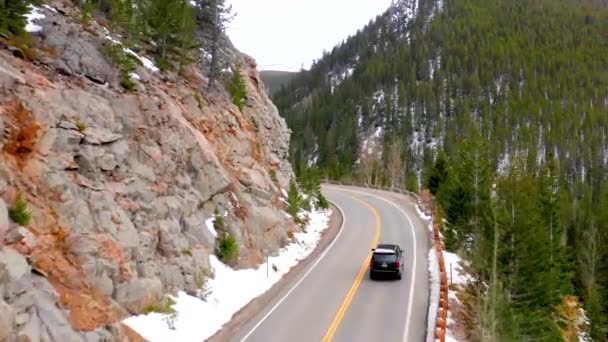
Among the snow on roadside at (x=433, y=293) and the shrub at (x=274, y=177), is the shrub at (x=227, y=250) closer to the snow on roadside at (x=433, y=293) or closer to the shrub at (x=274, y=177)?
the snow on roadside at (x=433, y=293)

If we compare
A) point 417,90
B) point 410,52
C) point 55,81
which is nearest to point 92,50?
point 55,81

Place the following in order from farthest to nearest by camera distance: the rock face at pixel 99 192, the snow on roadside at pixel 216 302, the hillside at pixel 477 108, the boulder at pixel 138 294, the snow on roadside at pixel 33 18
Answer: the hillside at pixel 477 108
the snow on roadside at pixel 33 18
the snow on roadside at pixel 216 302
the boulder at pixel 138 294
the rock face at pixel 99 192

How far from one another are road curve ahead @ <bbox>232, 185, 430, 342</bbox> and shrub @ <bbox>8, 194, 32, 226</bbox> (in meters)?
7.79

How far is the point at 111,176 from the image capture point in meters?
18.5

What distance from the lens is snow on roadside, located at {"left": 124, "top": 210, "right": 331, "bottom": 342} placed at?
16.1m

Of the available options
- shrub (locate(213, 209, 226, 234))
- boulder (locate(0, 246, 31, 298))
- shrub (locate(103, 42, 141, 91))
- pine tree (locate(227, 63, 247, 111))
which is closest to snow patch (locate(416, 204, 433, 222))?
pine tree (locate(227, 63, 247, 111))

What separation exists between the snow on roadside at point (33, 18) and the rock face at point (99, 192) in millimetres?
277

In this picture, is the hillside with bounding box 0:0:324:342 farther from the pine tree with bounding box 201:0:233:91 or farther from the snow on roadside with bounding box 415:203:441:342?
the snow on roadside with bounding box 415:203:441:342

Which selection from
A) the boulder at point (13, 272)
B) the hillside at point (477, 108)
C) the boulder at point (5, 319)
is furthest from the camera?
the hillside at point (477, 108)

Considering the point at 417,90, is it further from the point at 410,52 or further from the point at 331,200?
the point at 331,200

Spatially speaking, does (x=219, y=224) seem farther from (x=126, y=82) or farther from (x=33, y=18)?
(x=33, y=18)

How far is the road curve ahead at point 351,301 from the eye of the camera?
1842 centimetres

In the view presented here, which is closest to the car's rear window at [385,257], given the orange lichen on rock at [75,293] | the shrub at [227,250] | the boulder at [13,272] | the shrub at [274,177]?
the shrub at [227,250]

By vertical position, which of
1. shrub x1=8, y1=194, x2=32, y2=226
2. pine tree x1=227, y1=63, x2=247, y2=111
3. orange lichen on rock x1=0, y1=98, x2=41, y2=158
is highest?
pine tree x1=227, y1=63, x2=247, y2=111
